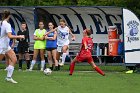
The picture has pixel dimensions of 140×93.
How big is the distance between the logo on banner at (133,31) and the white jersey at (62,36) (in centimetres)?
259

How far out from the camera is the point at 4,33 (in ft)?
51.5

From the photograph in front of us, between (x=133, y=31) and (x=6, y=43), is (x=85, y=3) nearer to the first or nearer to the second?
(x=133, y=31)

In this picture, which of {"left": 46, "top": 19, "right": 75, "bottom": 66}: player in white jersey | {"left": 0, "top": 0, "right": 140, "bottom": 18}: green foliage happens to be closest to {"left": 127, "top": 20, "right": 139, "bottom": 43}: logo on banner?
{"left": 46, "top": 19, "right": 75, "bottom": 66}: player in white jersey

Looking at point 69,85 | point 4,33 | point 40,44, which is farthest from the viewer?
point 40,44

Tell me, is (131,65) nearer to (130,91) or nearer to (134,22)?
(134,22)

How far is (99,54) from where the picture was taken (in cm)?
2547

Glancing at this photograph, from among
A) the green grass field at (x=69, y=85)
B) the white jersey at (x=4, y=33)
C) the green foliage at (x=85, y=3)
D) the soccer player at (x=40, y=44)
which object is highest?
the green foliage at (x=85, y=3)

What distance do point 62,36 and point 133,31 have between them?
117 inches

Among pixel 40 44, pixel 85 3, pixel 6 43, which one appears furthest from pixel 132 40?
pixel 85 3

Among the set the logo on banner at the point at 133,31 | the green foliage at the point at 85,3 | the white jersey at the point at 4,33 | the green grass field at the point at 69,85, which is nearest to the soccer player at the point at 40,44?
the logo on banner at the point at 133,31

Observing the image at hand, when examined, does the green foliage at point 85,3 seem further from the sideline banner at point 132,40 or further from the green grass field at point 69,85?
the green grass field at point 69,85

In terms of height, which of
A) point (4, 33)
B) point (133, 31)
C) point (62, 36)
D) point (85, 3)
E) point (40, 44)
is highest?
point (85, 3)

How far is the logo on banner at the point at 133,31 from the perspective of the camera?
22.0 metres

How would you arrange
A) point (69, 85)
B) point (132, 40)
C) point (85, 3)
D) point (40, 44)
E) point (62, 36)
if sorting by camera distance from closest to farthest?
1. point (69, 85)
2. point (40, 44)
3. point (132, 40)
4. point (62, 36)
5. point (85, 3)
